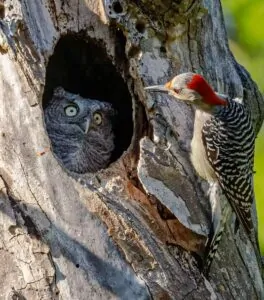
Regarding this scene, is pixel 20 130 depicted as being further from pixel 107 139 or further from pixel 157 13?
pixel 107 139

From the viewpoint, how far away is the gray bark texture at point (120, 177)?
4227 millimetres

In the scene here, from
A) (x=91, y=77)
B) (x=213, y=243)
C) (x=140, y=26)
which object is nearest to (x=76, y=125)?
(x=91, y=77)

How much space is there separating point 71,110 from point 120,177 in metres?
1.43

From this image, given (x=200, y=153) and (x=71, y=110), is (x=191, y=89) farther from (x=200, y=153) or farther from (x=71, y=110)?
(x=71, y=110)

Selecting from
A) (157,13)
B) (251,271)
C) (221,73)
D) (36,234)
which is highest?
(157,13)

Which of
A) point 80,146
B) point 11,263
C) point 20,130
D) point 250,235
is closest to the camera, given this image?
point 11,263

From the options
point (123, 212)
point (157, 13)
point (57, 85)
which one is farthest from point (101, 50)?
point (123, 212)

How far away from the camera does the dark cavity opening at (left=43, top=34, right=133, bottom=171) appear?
5395mm

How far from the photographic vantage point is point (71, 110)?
5.98 meters

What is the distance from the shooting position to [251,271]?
15.8 feet

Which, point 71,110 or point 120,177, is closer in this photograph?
point 120,177

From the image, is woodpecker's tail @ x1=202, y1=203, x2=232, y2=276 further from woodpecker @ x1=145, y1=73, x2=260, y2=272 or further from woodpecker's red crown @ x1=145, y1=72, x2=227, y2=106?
woodpecker's red crown @ x1=145, y1=72, x2=227, y2=106

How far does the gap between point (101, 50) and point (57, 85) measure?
3.05 ft

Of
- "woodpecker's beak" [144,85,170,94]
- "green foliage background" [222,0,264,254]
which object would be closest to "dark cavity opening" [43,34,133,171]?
"woodpecker's beak" [144,85,170,94]
